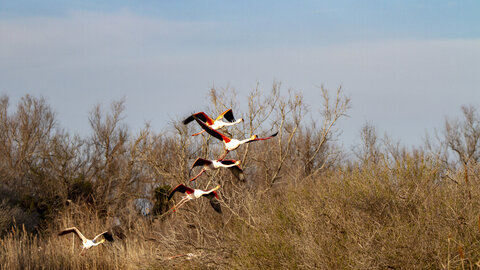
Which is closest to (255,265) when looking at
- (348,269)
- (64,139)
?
(348,269)

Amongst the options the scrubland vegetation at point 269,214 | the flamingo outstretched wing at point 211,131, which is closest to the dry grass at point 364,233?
the scrubland vegetation at point 269,214

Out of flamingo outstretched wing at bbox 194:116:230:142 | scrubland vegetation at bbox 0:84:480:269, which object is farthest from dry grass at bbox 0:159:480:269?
flamingo outstretched wing at bbox 194:116:230:142

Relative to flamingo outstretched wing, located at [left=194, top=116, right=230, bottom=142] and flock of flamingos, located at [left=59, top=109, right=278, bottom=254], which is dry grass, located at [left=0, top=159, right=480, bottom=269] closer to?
flock of flamingos, located at [left=59, top=109, right=278, bottom=254]

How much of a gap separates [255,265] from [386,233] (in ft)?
6.97

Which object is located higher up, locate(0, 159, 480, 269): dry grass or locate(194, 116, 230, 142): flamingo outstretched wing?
locate(194, 116, 230, 142): flamingo outstretched wing

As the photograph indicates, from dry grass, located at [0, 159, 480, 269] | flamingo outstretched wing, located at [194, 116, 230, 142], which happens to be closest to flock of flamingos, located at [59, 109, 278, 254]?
flamingo outstretched wing, located at [194, 116, 230, 142]

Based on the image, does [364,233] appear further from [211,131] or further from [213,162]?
[211,131]

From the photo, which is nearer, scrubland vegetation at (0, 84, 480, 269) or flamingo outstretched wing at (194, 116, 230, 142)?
flamingo outstretched wing at (194, 116, 230, 142)

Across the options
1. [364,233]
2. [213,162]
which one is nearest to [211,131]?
[213,162]

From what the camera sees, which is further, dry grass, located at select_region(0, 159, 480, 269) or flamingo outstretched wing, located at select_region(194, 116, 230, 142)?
dry grass, located at select_region(0, 159, 480, 269)

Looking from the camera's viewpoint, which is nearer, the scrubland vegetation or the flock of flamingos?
the flock of flamingos

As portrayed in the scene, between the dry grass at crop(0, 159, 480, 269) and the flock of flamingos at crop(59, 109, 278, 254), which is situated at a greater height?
the flock of flamingos at crop(59, 109, 278, 254)

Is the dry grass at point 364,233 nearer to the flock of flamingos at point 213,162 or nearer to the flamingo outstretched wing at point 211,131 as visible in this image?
the flock of flamingos at point 213,162

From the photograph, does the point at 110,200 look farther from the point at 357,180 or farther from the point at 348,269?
the point at 348,269
